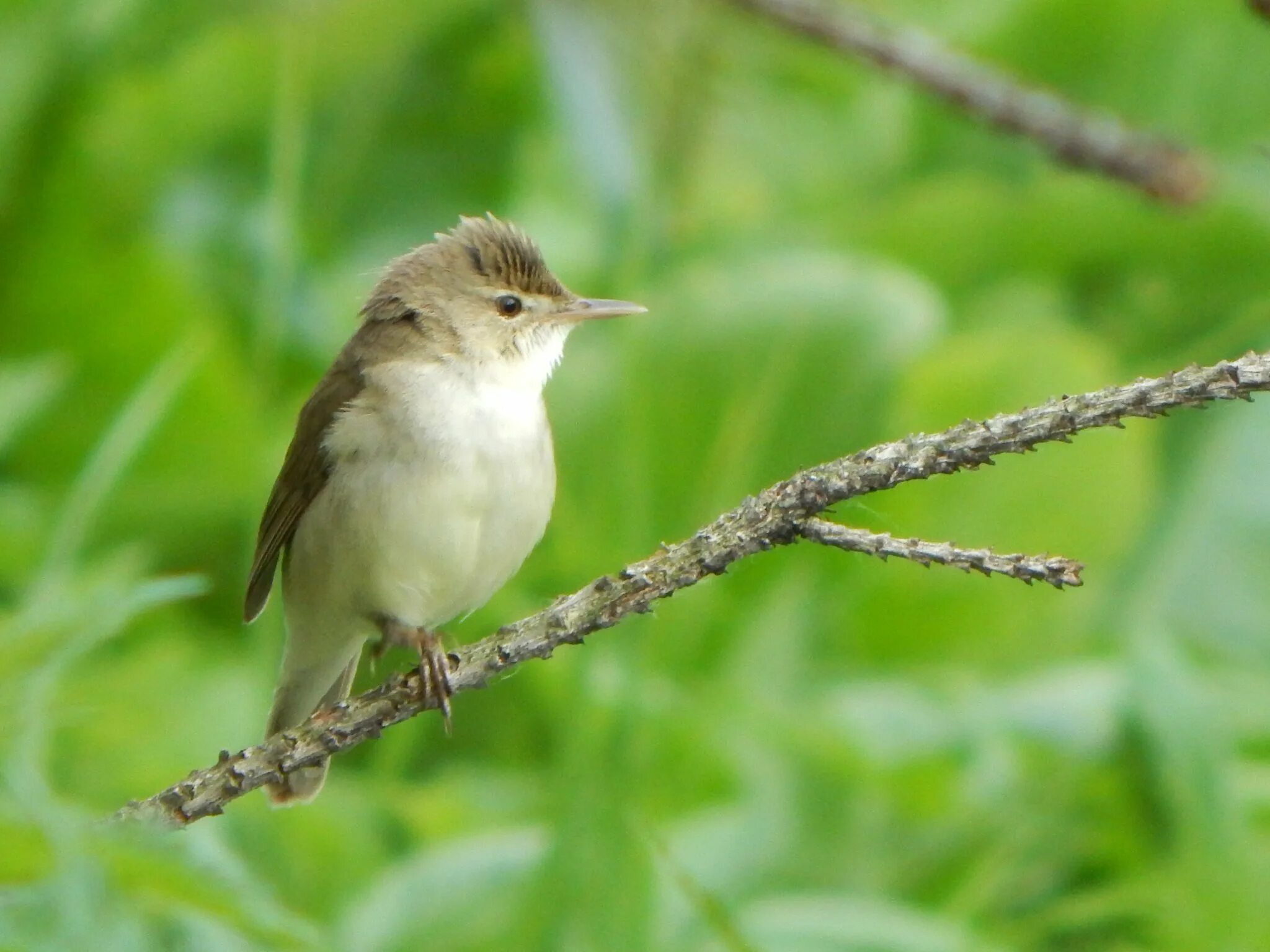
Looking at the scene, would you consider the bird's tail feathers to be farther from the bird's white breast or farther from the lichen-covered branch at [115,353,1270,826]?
the lichen-covered branch at [115,353,1270,826]

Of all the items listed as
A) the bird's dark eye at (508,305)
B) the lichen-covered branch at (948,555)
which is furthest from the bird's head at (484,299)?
the lichen-covered branch at (948,555)

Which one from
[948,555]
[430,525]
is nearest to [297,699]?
[430,525]

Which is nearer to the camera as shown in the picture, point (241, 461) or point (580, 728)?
point (580, 728)

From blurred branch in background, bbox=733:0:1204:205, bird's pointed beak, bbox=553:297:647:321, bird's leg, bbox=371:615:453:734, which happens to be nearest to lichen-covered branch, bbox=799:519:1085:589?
bird's leg, bbox=371:615:453:734

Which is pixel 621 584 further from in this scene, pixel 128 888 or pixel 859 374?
pixel 859 374

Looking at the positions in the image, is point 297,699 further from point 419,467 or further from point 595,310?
point 595,310

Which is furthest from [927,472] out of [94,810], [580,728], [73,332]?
[73,332]

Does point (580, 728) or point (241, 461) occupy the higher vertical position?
point (241, 461)
